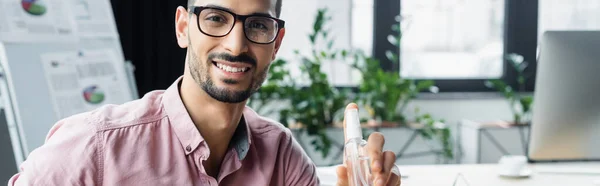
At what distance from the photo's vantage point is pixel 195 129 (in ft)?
3.71

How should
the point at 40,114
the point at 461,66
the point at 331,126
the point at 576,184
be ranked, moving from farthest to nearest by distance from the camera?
the point at 461,66 < the point at 331,126 < the point at 40,114 < the point at 576,184

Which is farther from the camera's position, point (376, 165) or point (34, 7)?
point (34, 7)

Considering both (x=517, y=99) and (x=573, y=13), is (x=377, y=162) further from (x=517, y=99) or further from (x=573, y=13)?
(x=573, y=13)

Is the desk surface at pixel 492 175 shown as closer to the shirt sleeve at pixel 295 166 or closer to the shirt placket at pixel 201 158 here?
the shirt sleeve at pixel 295 166

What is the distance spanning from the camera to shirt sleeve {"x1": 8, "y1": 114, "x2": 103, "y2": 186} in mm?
1000

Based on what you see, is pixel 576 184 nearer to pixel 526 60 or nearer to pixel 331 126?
pixel 331 126

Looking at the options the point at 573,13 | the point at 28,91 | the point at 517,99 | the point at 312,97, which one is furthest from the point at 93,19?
the point at 573,13

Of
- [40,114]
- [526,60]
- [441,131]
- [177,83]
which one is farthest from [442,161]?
[177,83]

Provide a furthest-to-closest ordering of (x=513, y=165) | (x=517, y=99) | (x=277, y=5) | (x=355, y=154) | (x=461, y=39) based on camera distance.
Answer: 1. (x=461, y=39)
2. (x=517, y=99)
3. (x=513, y=165)
4. (x=277, y=5)
5. (x=355, y=154)

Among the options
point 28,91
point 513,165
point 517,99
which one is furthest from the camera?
point 517,99

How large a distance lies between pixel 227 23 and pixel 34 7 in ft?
5.09

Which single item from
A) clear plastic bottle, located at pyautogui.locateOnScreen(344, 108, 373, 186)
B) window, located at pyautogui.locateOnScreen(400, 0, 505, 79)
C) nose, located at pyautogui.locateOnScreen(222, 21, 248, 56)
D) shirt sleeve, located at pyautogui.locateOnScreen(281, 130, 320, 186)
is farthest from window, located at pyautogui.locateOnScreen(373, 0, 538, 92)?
clear plastic bottle, located at pyautogui.locateOnScreen(344, 108, 373, 186)

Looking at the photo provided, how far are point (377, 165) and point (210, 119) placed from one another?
1.11 feet

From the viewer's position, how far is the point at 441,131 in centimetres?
370
